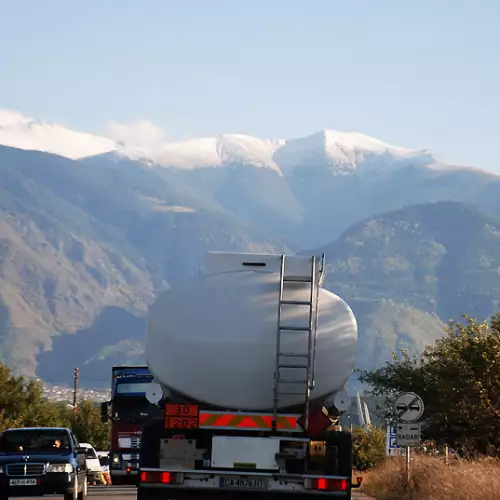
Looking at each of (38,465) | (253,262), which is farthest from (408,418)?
(253,262)

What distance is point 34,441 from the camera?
26375mm

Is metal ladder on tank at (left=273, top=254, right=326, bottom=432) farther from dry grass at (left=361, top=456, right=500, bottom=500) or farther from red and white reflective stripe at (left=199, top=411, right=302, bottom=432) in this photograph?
dry grass at (left=361, top=456, right=500, bottom=500)

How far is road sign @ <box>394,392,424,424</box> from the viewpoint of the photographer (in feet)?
93.4

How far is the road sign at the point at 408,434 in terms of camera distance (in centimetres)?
2855

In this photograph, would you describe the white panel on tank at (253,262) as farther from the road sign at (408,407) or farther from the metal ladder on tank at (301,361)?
the road sign at (408,407)

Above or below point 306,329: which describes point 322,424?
below

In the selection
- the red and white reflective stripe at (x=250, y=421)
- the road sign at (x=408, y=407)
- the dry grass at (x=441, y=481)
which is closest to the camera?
the red and white reflective stripe at (x=250, y=421)

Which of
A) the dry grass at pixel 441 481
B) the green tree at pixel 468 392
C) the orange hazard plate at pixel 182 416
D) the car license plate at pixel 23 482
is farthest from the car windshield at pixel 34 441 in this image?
the green tree at pixel 468 392

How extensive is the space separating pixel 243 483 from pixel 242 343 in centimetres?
181

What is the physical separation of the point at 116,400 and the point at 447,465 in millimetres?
11237

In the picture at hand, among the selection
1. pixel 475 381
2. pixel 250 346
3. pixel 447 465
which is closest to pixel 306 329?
pixel 250 346

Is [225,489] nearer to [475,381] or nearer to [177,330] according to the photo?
[177,330]

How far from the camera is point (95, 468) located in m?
51.8

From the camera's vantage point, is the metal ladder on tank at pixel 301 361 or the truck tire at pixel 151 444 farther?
the truck tire at pixel 151 444
